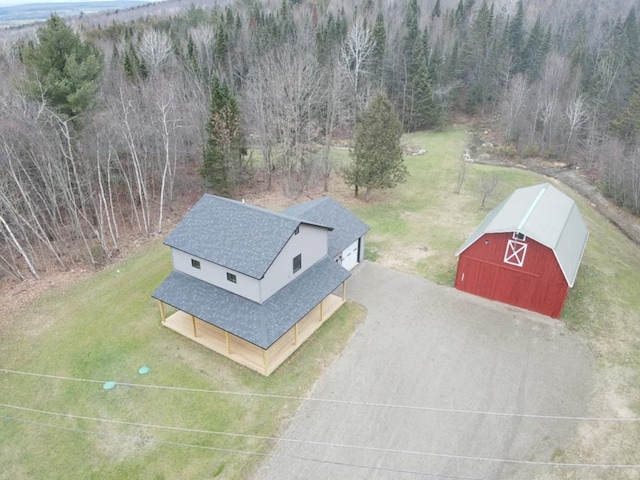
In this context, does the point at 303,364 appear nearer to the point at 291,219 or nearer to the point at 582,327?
the point at 291,219

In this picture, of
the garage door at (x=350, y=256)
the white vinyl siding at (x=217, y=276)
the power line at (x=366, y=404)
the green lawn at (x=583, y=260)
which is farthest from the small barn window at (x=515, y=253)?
the white vinyl siding at (x=217, y=276)

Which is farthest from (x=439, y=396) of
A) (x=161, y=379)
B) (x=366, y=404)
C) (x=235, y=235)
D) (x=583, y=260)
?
(x=583, y=260)

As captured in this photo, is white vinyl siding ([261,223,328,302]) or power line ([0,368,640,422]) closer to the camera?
power line ([0,368,640,422])

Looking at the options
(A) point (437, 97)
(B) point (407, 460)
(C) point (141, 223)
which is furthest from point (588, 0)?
(B) point (407, 460)

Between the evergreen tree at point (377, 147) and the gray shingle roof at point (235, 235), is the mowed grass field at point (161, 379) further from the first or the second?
the evergreen tree at point (377, 147)

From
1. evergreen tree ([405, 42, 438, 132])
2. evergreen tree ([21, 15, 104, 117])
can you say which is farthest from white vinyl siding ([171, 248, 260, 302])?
evergreen tree ([405, 42, 438, 132])

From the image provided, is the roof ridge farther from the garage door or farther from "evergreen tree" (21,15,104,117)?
"evergreen tree" (21,15,104,117)

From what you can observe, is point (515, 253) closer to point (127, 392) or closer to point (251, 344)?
point (251, 344)
